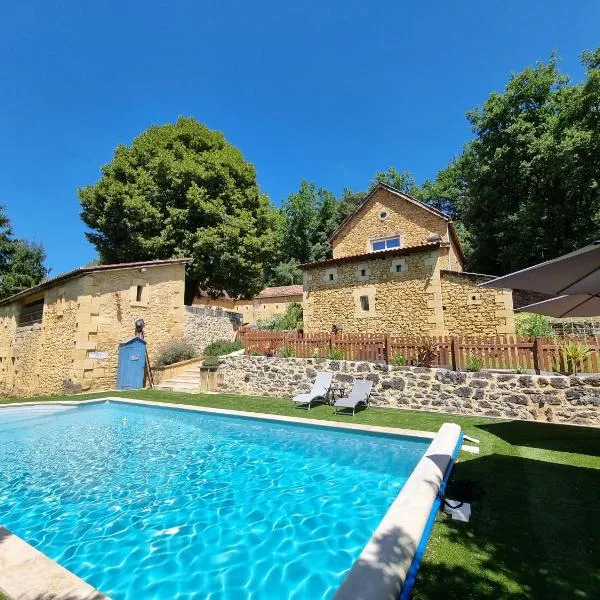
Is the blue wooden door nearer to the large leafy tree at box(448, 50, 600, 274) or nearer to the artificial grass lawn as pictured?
the artificial grass lawn

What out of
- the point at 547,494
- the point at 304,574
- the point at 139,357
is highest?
the point at 139,357

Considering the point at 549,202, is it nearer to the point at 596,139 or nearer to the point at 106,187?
the point at 596,139

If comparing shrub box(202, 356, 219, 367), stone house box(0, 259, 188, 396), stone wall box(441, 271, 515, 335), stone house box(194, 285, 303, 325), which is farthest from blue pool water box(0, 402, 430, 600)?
stone house box(194, 285, 303, 325)

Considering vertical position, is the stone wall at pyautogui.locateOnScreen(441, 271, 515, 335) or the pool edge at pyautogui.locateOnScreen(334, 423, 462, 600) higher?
the stone wall at pyautogui.locateOnScreen(441, 271, 515, 335)

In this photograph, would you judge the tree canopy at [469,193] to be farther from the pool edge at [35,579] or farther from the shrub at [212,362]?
the pool edge at [35,579]

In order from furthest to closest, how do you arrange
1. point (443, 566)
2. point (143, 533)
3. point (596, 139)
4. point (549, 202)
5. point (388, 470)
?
1. point (549, 202)
2. point (596, 139)
3. point (388, 470)
4. point (143, 533)
5. point (443, 566)

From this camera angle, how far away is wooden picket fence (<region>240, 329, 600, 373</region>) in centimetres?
820

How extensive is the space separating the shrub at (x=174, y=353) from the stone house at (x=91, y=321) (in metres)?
0.43

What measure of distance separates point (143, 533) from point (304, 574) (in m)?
2.10

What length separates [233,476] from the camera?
19.3 ft

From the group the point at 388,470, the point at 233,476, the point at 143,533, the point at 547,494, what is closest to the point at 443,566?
the point at 547,494

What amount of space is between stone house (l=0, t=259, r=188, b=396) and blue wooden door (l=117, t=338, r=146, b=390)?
38 centimetres

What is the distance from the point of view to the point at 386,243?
2119 cm

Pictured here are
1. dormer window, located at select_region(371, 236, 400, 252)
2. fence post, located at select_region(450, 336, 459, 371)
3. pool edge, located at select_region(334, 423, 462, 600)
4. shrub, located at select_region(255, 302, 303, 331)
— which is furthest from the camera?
shrub, located at select_region(255, 302, 303, 331)
